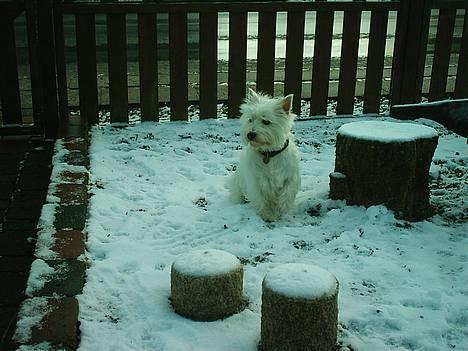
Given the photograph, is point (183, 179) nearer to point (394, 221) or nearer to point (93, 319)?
point (394, 221)

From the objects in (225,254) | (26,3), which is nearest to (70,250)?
(225,254)

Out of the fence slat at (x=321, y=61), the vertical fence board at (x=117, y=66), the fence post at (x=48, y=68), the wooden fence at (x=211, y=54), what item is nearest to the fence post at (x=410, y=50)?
the wooden fence at (x=211, y=54)

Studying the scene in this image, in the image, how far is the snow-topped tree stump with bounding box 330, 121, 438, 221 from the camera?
15.5 feet

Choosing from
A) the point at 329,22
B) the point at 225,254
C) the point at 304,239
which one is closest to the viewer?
the point at 225,254

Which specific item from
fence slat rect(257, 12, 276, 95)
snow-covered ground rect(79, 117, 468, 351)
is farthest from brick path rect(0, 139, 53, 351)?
fence slat rect(257, 12, 276, 95)

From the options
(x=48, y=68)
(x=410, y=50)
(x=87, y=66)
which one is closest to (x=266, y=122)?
(x=48, y=68)

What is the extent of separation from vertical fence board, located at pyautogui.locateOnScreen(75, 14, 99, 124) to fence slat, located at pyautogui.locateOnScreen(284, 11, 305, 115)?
7.78 feet

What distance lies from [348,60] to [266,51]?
109 cm

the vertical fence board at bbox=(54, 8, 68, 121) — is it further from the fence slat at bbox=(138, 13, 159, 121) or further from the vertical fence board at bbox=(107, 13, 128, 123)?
the fence slat at bbox=(138, 13, 159, 121)

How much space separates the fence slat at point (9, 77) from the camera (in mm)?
6730

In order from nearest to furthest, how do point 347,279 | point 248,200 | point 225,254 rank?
point 225,254
point 347,279
point 248,200

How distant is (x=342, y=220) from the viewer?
4891 mm

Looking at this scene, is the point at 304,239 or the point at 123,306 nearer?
the point at 123,306

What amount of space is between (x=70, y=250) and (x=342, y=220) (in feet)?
6.92
